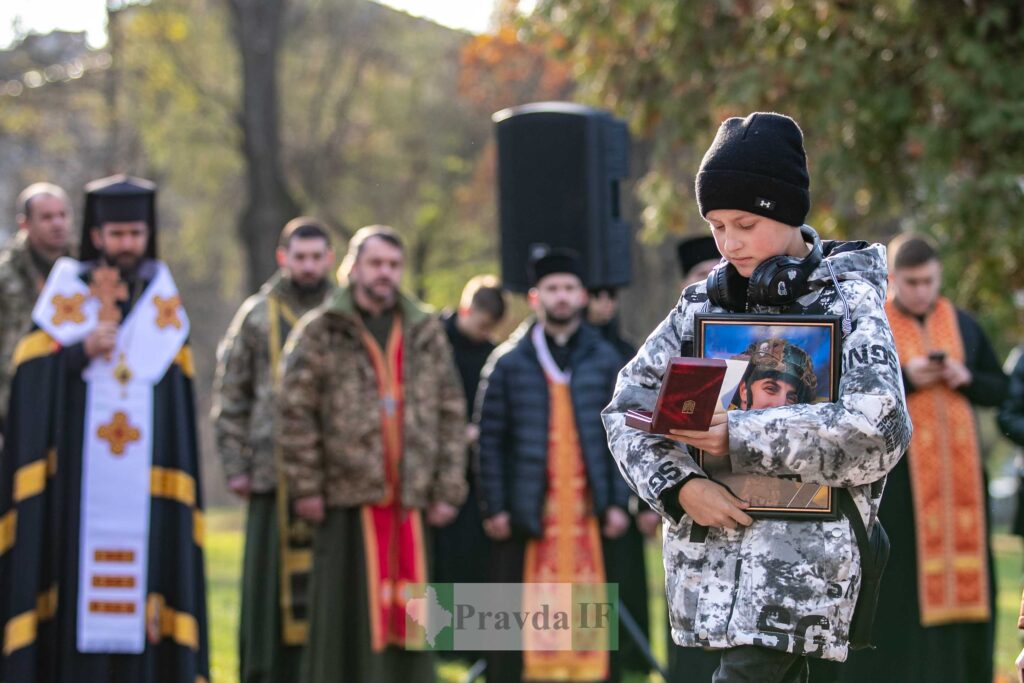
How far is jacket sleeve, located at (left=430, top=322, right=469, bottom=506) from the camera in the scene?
340 inches

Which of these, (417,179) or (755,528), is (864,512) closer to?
(755,528)

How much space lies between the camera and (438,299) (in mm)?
32125

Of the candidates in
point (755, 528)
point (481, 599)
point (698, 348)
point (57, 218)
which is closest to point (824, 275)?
point (698, 348)

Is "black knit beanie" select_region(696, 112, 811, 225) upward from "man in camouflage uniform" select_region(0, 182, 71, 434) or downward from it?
downward

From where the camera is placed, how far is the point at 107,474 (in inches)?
316

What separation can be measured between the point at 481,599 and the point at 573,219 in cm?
281

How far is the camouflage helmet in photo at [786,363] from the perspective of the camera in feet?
13.5

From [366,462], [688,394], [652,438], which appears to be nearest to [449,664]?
[366,462]

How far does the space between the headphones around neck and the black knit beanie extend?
0.12m

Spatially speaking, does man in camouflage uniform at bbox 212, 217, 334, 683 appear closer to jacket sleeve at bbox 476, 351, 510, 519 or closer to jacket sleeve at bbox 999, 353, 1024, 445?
jacket sleeve at bbox 476, 351, 510, 519

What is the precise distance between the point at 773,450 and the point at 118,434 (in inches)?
189

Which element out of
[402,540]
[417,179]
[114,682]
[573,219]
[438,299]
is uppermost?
[417,179]

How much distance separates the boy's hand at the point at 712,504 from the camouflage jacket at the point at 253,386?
539 cm

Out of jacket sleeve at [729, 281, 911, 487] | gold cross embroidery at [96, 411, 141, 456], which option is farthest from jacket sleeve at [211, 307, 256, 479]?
jacket sleeve at [729, 281, 911, 487]
